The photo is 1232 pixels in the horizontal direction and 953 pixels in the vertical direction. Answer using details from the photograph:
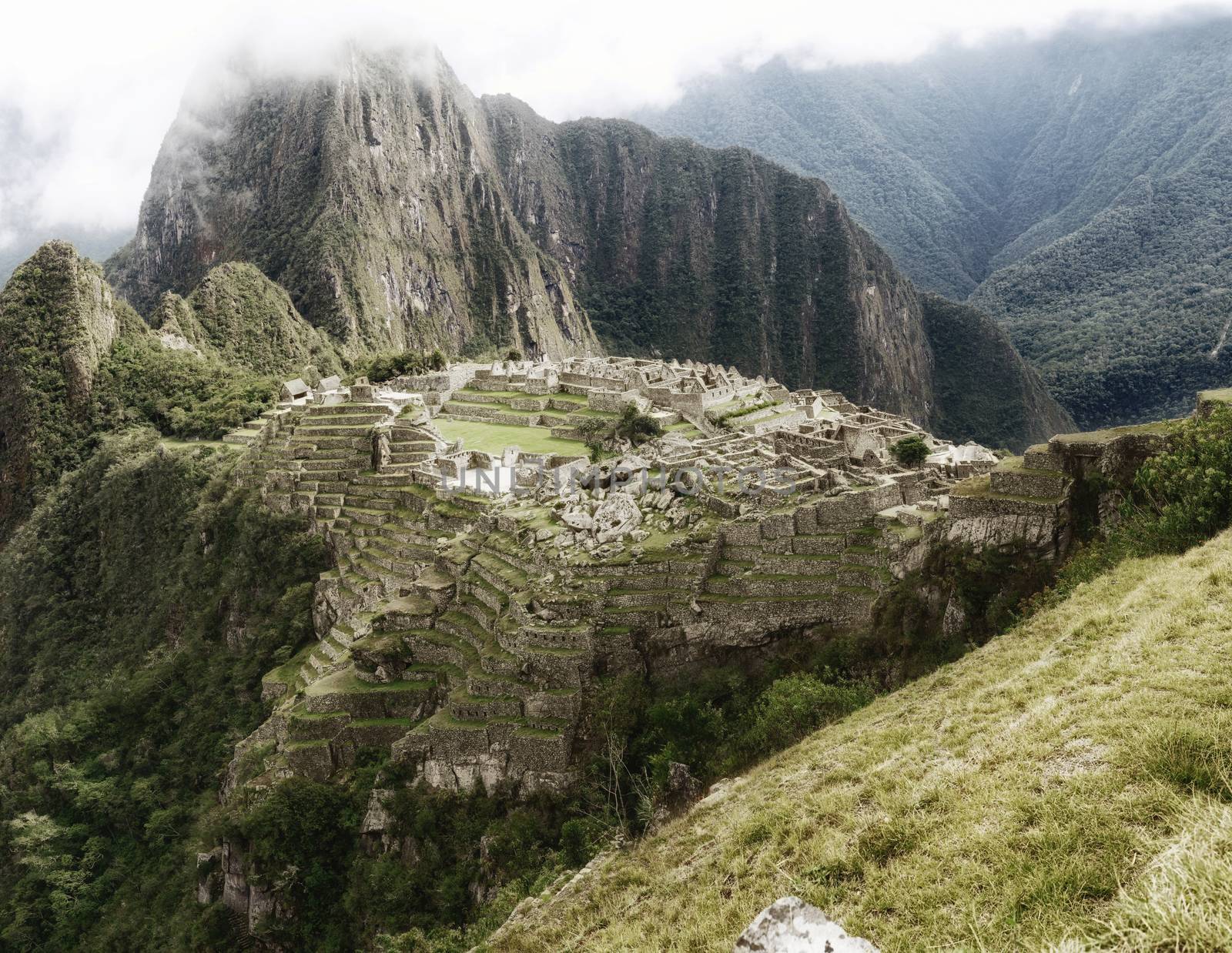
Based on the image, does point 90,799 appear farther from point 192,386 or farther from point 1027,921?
point 192,386

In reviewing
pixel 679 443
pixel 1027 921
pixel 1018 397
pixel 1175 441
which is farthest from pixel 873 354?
pixel 1027 921

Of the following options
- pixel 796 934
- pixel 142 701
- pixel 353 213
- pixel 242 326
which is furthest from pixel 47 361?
pixel 796 934

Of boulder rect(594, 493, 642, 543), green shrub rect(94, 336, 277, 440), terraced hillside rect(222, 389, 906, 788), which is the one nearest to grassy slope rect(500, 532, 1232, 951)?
terraced hillside rect(222, 389, 906, 788)

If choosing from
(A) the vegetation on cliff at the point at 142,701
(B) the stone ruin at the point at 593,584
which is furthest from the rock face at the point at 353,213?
(B) the stone ruin at the point at 593,584

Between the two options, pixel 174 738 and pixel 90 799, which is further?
pixel 174 738

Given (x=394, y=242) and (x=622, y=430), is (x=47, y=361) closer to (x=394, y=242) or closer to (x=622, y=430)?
(x=622, y=430)

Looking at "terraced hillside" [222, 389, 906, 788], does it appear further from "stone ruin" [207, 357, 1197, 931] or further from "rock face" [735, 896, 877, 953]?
"rock face" [735, 896, 877, 953]

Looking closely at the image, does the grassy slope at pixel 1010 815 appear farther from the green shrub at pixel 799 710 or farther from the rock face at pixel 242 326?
the rock face at pixel 242 326
